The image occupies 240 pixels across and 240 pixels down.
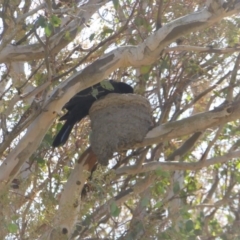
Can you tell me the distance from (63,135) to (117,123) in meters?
0.59

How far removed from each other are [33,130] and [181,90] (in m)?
2.01

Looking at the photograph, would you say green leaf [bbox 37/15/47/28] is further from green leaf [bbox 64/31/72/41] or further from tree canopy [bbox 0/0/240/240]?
green leaf [bbox 64/31/72/41]

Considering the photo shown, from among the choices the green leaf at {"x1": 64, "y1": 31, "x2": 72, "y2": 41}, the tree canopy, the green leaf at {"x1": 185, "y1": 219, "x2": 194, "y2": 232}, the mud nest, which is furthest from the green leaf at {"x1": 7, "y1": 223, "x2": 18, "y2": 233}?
the green leaf at {"x1": 64, "y1": 31, "x2": 72, "y2": 41}

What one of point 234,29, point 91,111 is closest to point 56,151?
point 91,111

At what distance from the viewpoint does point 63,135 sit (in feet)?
23.0

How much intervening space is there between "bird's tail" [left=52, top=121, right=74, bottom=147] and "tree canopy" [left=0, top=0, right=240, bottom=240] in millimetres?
64

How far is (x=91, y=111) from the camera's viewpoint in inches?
278

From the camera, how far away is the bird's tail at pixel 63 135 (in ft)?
22.8

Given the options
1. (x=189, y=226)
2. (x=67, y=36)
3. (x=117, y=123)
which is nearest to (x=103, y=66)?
(x=67, y=36)

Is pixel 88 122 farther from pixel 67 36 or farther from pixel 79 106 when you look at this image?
pixel 67 36

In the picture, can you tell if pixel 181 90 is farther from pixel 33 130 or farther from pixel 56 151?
pixel 33 130

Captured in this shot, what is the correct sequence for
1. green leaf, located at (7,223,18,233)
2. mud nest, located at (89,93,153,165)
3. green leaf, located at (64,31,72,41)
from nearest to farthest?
green leaf, located at (7,223,18,233) → green leaf, located at (64,31,72,41) → mud nest, located at (89,93,153,165)

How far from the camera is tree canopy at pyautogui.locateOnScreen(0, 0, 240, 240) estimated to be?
18.4 feet

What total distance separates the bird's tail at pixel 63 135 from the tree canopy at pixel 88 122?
64 millimetres
